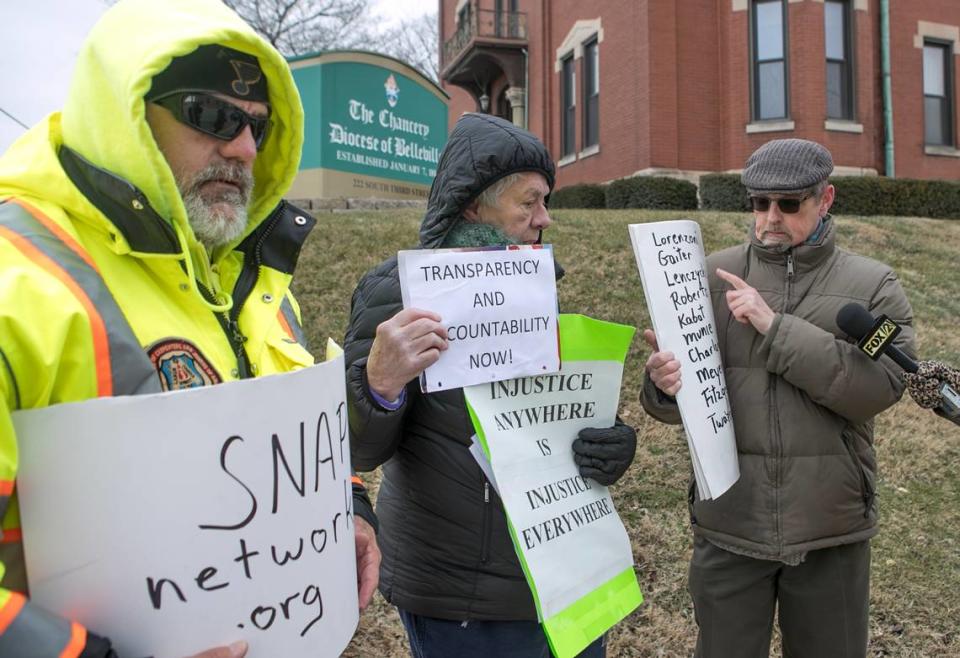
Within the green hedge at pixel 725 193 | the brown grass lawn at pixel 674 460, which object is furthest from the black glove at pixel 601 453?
the green hedge at pixel 725 193

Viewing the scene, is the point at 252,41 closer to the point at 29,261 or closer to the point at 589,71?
the point at 29,261

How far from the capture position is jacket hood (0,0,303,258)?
1.23m

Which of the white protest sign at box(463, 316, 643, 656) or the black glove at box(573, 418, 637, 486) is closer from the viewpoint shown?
the white protest sign at box(463, 316, 643, 656)

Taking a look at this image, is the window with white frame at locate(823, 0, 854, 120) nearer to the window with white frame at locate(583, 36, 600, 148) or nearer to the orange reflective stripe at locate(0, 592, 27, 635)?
the window with white frame at locate(583, 36, 600, 148)

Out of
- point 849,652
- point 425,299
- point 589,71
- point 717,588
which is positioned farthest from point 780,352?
point 589,71

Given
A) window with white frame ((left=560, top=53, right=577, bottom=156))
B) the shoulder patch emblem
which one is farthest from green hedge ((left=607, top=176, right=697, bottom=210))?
the shoulder patch emblem

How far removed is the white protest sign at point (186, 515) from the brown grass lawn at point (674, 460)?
2571 millimetres

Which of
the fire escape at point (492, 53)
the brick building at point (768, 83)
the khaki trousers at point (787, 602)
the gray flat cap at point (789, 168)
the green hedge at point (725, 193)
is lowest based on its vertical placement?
the khaki trousers at point (787, 602)

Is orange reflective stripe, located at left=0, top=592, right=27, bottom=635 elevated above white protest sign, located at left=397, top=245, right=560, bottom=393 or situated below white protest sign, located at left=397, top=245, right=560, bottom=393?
below

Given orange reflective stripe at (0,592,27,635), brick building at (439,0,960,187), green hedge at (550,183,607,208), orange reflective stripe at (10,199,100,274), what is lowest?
orange reflective stripe at (0,592,27,635)

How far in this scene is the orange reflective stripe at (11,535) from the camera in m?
1.02

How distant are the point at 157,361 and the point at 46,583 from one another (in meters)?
0.38

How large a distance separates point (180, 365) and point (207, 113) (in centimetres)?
49

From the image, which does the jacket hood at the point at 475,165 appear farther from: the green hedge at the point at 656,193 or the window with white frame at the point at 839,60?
the window with white frame at the point at 839,60
